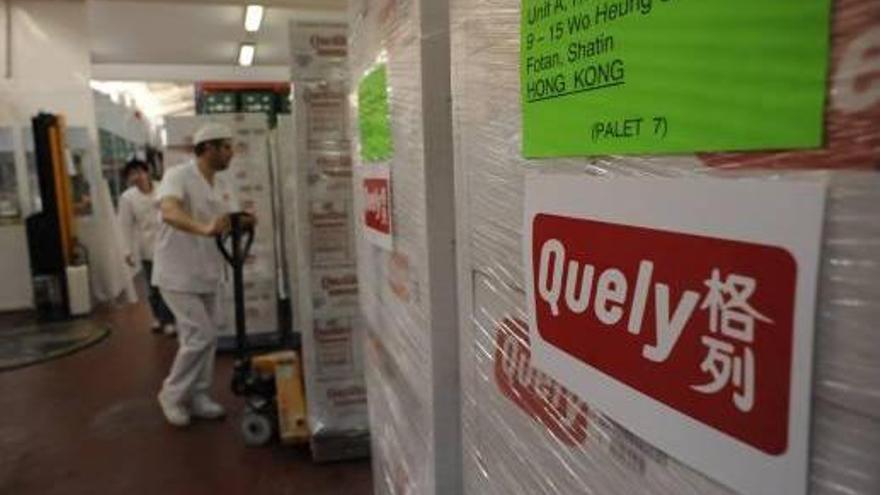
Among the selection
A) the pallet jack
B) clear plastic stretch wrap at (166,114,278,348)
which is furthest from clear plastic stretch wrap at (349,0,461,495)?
clear plastic stretch wrap at (166,114,278,348)

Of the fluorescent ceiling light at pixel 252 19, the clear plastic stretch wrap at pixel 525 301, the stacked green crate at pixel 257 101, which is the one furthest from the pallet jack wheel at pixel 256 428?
the fluorescent ceiling light at pixel 252 19

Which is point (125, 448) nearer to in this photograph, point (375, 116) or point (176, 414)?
point (176, 414)

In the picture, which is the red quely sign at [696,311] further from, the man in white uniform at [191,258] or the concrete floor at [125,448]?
the man in white uniform at [191,258]

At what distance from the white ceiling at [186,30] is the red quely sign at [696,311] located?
244 inches

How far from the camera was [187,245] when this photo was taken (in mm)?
3631

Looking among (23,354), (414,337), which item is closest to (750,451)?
→ (414,337)

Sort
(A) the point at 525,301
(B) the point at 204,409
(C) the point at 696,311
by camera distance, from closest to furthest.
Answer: (C) the point at 696,311, (A) the point at 525,301, (B) the point at 204,409

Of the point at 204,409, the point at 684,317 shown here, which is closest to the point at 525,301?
the point at 684,317

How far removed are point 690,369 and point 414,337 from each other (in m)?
0.78

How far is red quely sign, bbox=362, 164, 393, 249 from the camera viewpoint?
4.63 ft

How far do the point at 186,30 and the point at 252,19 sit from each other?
1287 mm

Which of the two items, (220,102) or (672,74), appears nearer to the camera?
(672,74)

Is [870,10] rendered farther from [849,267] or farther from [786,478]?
[786,478]

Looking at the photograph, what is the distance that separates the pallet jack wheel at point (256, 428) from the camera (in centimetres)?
348
